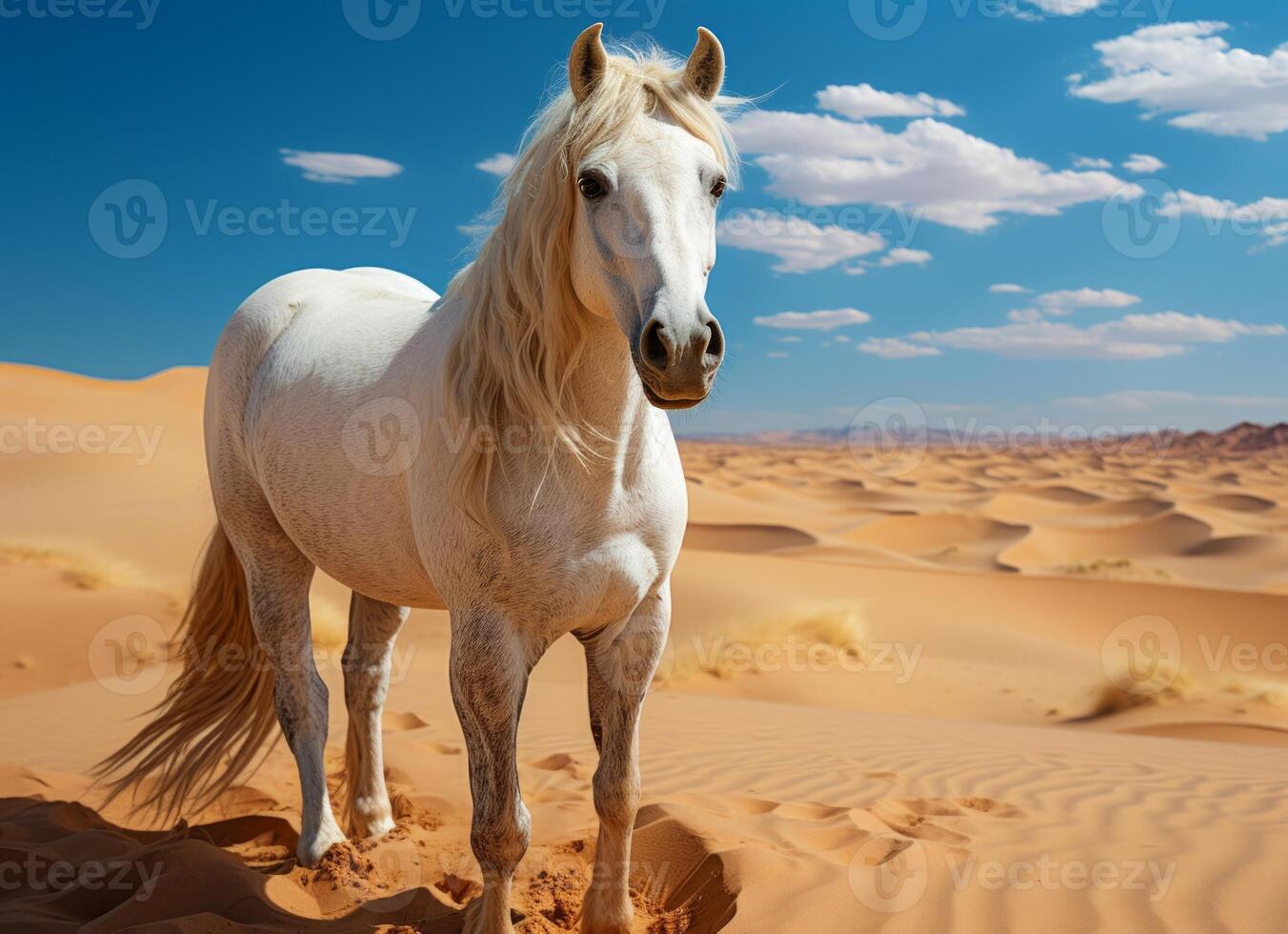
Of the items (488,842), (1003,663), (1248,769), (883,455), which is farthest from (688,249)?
(883,455)

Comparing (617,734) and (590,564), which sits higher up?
(590,564)

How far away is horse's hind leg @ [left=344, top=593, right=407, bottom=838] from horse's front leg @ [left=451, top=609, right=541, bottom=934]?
4.14 feet

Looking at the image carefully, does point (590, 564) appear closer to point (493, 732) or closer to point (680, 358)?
point (493, 732)

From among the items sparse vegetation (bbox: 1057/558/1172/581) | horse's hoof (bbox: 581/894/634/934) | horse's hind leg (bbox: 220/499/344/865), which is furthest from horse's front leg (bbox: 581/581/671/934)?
sparse vegetation (bbox: 1057/558/1172/581)

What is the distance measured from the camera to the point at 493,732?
104 inches

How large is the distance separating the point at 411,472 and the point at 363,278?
159cm

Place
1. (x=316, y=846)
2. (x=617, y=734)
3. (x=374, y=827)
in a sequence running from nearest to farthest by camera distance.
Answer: (x=617, y=734) → (x=316, y=846) → (x=374, y=827)

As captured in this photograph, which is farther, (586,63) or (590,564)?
(590,564)

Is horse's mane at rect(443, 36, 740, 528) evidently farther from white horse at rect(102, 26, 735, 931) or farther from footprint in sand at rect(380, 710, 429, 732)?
footprint in sand at rect(380, 710, 429, 732)

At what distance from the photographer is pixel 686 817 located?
12.2 feet

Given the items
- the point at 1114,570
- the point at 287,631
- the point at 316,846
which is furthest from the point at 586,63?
the point at 1114,570

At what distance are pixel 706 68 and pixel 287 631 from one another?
2.63 m

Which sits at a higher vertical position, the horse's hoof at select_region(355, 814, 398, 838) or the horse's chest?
the horse's chest

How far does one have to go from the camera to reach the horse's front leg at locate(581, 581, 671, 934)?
9.36 feet
